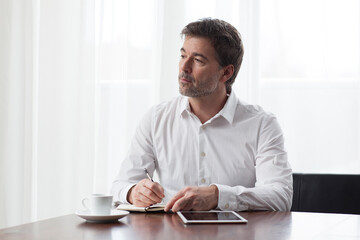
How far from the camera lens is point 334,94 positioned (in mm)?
2779

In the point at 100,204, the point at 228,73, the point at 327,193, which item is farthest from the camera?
the point at 228,73

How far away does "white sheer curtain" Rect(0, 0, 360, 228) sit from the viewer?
9.12 feet

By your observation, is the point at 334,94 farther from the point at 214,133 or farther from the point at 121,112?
the point at 121,112

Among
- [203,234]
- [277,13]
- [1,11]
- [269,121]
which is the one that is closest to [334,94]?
[277,13]

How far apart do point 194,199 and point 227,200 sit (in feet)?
0.45

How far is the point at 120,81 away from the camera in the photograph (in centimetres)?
322

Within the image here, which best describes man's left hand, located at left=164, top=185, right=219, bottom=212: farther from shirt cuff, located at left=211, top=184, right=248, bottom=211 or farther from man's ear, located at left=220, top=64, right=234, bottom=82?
man's ear, located at left=220, top=64, right=234, bottom=82

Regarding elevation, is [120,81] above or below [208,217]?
above

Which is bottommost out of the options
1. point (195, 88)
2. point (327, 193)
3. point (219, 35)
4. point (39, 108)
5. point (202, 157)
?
point (327, 193)

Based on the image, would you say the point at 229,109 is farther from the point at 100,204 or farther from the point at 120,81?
the point at 120,81

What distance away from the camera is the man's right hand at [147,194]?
1700mm

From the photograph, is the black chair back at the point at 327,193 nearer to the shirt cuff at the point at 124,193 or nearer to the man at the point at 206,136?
the man at the point at 206,136

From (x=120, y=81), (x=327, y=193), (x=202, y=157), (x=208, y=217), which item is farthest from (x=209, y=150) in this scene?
(x=120, y=81)

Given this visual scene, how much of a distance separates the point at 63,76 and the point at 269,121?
1660 millimetres
